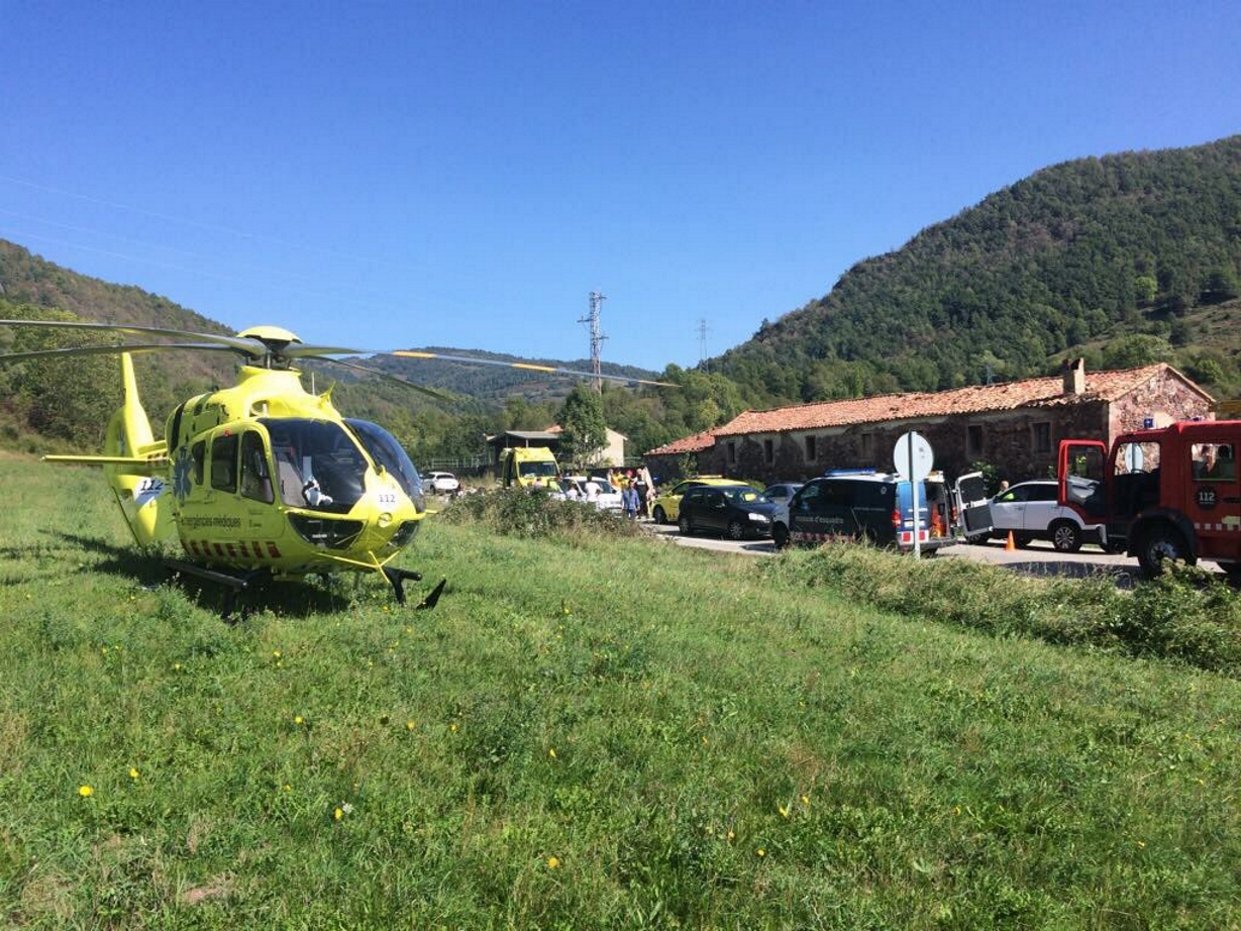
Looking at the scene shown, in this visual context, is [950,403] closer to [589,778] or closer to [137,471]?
[137,471]

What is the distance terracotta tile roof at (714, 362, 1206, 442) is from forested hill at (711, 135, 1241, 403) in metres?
36.5

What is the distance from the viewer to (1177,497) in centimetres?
1328

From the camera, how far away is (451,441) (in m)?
91.6

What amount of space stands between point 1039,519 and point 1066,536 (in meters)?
0.82

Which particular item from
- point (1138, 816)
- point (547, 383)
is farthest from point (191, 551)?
point (547, 383)

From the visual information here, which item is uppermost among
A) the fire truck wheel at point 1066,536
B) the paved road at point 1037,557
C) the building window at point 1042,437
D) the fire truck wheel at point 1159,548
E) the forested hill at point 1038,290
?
the forested hill at point 1038,290

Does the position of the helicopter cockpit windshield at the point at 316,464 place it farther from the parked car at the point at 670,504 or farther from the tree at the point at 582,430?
the tree at the point at 582,430

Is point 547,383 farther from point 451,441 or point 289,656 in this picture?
point 289,656

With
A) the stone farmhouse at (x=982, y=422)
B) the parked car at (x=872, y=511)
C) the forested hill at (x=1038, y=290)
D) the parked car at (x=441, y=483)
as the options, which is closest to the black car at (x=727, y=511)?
the parked car at (x=872, y=511)

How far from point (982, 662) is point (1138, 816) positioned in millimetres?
3235

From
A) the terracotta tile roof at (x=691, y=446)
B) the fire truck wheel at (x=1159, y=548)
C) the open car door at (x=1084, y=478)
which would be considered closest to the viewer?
the fire truck wheel at (x=1159, y=548)

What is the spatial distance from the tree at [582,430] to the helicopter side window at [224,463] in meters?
54.0

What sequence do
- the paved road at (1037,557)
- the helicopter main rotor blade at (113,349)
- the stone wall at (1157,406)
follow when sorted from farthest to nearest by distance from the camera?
the stone wall at (1157,406)
the paved road at (1037,557)
the helicopter main rotor blade at (113,349)

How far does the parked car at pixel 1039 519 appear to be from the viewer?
762 inches
